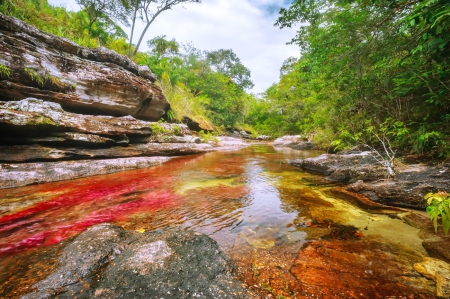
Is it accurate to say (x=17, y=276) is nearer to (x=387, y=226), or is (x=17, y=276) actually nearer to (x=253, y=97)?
(x=387, y=226)

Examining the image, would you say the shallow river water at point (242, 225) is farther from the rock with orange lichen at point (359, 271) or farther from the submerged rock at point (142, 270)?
the submerged rock at point (142, 270)

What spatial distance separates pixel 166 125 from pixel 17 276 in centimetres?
965

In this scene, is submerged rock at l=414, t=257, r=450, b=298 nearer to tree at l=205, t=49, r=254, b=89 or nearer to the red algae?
the red algae

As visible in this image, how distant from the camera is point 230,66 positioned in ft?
109

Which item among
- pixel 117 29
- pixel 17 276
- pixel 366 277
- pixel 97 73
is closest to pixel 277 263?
pixel 366 277

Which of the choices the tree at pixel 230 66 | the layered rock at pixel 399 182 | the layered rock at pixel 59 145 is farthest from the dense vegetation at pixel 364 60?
the tree at pixel 230 66

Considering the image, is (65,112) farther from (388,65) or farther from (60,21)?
(388,65)

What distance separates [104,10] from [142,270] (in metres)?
18.5

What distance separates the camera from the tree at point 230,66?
105ft

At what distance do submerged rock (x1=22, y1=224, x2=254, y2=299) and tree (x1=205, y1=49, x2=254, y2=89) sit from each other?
33052 millimetres

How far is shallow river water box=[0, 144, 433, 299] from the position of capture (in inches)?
66.2

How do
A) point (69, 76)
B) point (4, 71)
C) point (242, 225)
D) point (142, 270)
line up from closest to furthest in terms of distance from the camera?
point (142, 270) < point (242, 225) < point (4, 71) < point (69, 76)

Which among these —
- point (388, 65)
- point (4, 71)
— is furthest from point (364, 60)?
point (4, 71)

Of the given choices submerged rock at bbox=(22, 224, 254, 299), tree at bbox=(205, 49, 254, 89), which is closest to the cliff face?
submerged rock at bbox=(22, 224, 254, 299)
